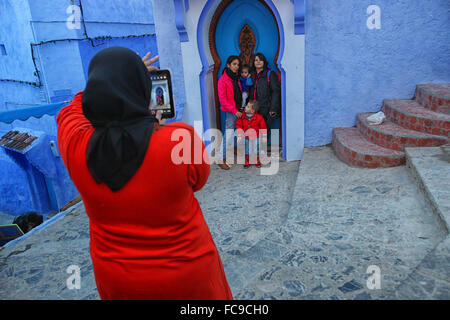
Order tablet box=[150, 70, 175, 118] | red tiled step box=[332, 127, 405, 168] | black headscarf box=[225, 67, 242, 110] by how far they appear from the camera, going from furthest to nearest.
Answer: black headscarf box=[225, 67, 242, 110] → red tiled step box=[332, 127, 405, 168] → tablet box=[150, 70, 175, 118]

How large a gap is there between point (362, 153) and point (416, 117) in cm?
79

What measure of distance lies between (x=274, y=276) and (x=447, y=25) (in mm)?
4343

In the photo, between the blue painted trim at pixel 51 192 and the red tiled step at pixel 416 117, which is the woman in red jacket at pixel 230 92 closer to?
the red tiled step at pixel 416 117

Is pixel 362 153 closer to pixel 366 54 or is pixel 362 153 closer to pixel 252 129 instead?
pixel 366 54

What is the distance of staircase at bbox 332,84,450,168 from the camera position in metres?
4.07

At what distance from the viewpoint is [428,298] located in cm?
167

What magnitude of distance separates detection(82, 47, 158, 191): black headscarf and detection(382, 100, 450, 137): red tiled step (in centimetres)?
400

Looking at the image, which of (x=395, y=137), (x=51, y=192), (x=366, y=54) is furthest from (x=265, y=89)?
(x=51, y=192)

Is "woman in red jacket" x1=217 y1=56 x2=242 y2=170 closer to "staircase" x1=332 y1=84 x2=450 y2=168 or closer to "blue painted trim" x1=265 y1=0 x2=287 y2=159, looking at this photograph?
"blue painted trim" x1=265 y1=0 x2=287 y2=159

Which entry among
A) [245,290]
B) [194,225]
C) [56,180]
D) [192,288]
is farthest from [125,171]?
[56,180]

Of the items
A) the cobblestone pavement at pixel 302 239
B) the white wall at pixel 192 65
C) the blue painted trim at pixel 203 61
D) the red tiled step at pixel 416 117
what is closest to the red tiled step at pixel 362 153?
the cobblestone pavement at pixel 302 239

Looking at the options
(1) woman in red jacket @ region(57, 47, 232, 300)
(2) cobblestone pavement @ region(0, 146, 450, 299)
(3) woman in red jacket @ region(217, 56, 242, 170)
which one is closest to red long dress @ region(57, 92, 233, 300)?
(1) woman in red jacket @ region(57, 47, 232, 300)

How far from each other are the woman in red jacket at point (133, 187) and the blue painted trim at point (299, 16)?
13.8 ft
